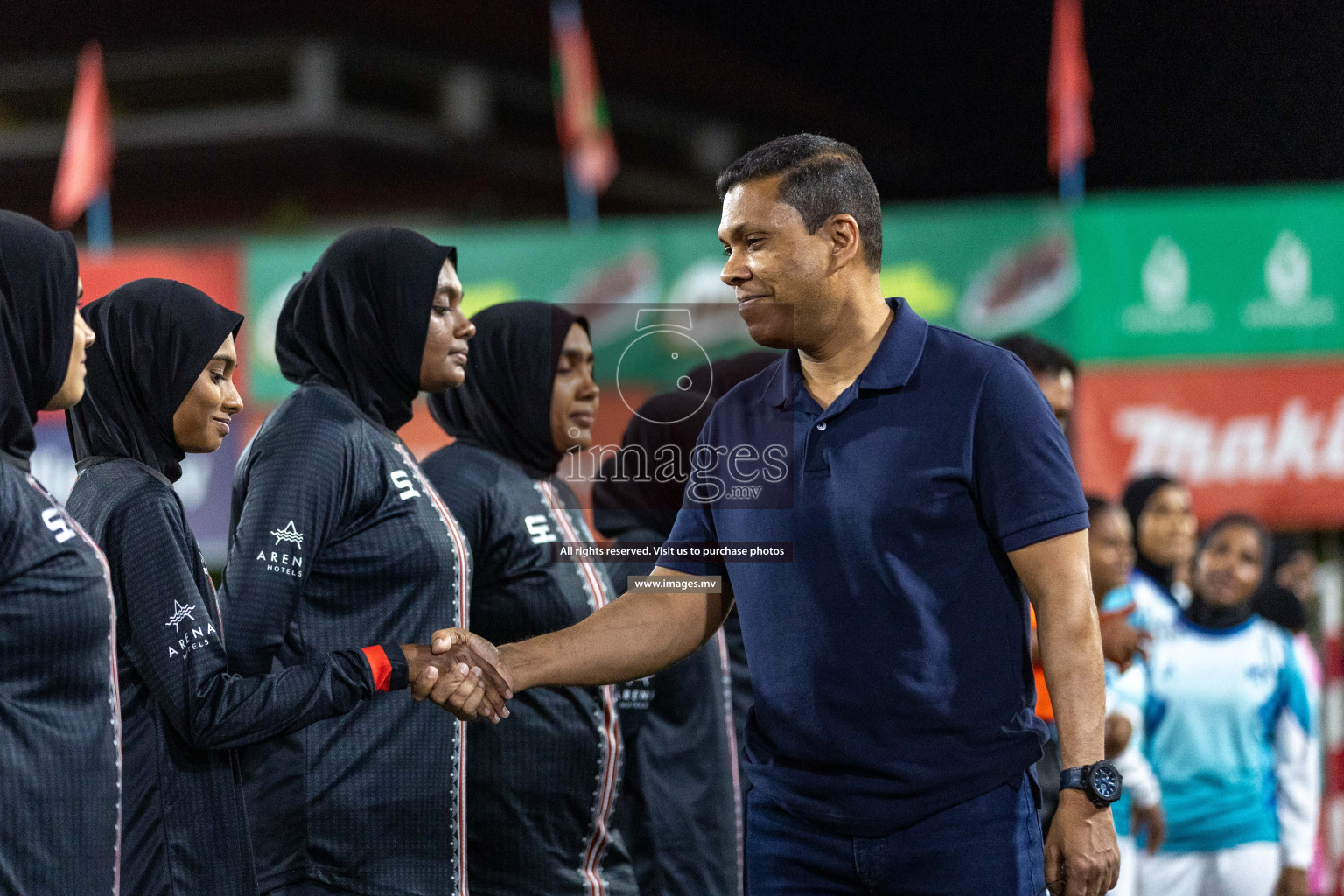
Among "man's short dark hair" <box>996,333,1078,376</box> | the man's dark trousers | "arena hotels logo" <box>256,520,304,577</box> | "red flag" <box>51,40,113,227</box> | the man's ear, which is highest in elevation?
"red flag" <box>51,40,113,227</box>

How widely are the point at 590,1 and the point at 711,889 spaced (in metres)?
22.8

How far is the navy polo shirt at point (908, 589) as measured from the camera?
2422 mm

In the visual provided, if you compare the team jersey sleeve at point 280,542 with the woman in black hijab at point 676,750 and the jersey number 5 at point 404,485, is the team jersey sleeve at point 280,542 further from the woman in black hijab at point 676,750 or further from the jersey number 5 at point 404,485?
the woman in black hijab at point 676,750

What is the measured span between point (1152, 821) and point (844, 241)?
12.3 ft

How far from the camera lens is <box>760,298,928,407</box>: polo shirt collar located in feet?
8.39

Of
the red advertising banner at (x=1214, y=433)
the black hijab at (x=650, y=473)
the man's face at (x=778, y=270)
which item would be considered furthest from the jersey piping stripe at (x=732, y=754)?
the red advertising banner at (x=1214, y=433)

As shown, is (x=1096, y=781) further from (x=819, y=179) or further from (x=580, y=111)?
(x=580, y=111)

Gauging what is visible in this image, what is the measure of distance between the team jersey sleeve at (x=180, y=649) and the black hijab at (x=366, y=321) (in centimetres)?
58

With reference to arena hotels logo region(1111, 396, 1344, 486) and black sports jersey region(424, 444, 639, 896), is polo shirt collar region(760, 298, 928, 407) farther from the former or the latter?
arena hotels logo region(1111, 396, 1344, 486)

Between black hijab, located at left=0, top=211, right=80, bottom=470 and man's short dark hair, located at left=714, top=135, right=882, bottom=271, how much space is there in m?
1.18

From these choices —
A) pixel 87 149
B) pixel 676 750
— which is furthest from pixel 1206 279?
Answer: pixel 87 149

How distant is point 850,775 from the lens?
245 cm

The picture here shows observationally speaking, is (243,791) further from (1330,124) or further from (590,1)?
(590,1)

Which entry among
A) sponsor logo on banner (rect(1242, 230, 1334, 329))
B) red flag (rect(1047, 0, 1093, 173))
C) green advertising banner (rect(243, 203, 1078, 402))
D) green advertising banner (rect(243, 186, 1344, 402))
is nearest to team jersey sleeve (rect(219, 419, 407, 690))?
green advertising banner (rect(243, 203, 1078, 402))
